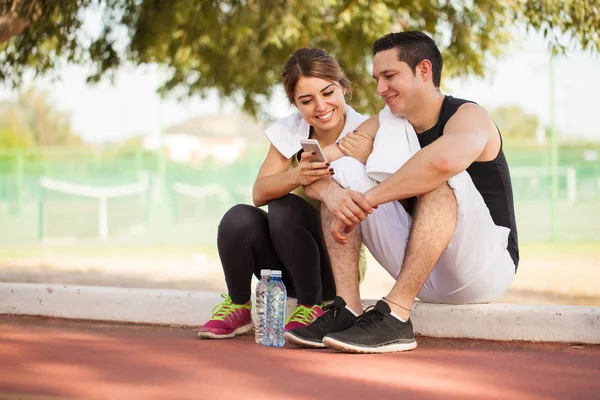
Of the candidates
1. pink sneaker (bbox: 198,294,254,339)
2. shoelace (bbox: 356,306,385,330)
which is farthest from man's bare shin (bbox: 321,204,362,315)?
pink sneaker (bbox: 198,294,254,339)

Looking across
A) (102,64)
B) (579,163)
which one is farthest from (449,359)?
(579,163)

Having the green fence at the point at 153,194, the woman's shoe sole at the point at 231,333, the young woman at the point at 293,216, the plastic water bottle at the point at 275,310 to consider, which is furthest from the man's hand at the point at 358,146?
the green fence at the point at 153,194

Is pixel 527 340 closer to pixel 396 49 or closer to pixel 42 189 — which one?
pixel 396 49

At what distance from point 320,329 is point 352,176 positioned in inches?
29.8

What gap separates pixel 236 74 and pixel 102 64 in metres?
4.09

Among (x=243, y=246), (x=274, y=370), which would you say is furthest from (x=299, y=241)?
(x=274, y=370)

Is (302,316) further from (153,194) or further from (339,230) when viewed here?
(153,194)

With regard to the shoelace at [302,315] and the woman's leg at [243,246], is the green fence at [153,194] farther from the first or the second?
the shoelace at [302,315]

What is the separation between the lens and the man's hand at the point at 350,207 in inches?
162

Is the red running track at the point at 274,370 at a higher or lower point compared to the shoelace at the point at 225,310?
lower

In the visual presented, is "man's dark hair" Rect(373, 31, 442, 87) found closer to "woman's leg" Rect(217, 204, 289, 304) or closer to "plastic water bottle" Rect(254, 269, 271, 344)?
"woman's leg" Rect(217, 204, 289, 304)

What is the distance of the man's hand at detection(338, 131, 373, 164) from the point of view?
455 centimetres

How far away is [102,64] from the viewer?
11148 mm

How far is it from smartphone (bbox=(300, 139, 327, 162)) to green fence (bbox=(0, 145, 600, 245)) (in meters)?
14.9
